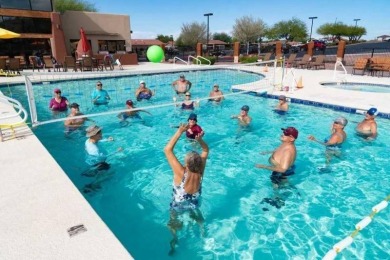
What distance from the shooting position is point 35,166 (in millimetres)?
4672

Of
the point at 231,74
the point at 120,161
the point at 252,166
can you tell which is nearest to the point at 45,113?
the point at 120,161

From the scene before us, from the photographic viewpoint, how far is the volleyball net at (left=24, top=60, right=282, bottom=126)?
12395 millimetres

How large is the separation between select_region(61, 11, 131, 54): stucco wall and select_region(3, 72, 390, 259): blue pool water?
22258 millimetres

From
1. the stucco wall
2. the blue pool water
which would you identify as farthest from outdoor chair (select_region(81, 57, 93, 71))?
the blue pool water

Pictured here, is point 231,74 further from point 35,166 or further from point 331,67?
point 35,166

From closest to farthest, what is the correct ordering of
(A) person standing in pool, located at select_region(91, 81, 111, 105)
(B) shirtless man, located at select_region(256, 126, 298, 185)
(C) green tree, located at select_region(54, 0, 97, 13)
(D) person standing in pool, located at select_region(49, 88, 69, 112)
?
(B) shirtless man, located at select_region(256, 126, 298, 185), (D) person standing in pool, located at select_region(49, 88, 69, 112), (A) person standing in pool, located at select_region(91, 81, 111, 105), (C) green tree, located at select_region(54, 0, 97, 13)

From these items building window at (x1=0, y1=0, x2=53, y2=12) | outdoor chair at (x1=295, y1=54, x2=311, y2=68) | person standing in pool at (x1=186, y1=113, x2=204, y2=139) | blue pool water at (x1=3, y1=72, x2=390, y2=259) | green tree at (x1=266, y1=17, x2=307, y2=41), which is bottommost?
blue pool water at (x1=3, y1=72, x2=390, y2=259)

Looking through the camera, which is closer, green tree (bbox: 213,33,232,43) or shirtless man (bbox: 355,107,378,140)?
shirtless man (bbox: 355,107,378,140)

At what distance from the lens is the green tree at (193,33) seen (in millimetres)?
58250

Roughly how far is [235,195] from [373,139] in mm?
5003

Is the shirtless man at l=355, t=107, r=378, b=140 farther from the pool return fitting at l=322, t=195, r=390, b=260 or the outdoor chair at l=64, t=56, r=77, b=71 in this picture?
the outdoor chair at l=64, t=56, r=77, b=71

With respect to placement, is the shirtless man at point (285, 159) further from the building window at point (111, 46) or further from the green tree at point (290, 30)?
the green tree at point (290, 30)

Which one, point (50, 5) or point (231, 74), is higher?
point (50, 5)

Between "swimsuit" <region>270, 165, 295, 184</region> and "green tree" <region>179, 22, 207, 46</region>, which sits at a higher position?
"green tree" <region>179, 22, 207, 46</region>
